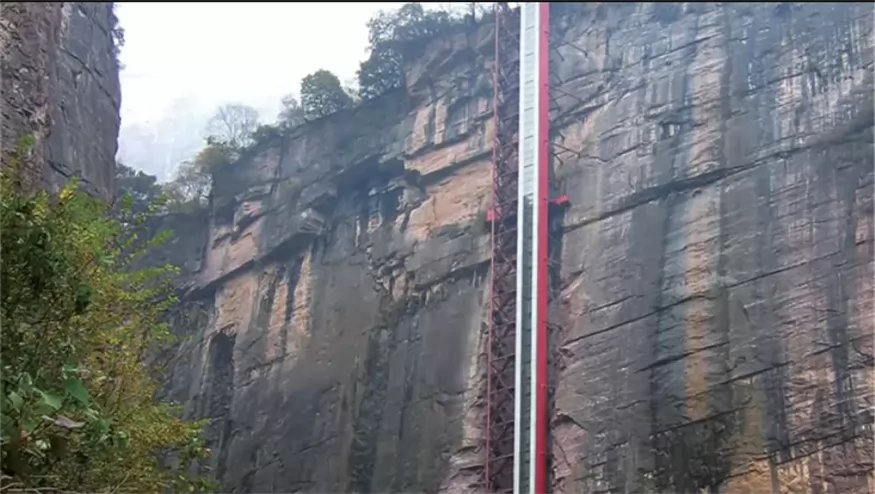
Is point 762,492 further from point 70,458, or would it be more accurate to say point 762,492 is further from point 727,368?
point 70,458

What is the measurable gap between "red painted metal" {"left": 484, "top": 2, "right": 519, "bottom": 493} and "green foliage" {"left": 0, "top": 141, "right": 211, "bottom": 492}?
7.33m

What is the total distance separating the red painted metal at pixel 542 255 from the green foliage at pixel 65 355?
7.35 metres

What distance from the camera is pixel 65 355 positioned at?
564 centimetres

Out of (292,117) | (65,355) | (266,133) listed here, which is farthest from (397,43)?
(65,355)

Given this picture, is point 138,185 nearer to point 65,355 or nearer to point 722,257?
point 722,257

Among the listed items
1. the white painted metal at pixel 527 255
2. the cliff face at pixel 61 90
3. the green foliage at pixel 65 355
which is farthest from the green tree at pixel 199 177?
the green foliage at pixel 65 355

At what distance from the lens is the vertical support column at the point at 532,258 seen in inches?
553

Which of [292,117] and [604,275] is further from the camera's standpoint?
[292,117]

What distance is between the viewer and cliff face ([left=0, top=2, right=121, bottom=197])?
34.1 ft

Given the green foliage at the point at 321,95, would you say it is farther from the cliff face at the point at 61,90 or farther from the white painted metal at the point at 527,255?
the cliff face at the point at 61,90

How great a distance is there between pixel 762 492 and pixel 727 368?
1.64 metres

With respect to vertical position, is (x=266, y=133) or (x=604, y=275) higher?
(x=266, y=133)

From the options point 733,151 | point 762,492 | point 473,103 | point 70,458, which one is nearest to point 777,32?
point 733,151

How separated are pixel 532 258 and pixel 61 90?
6.94 metres
